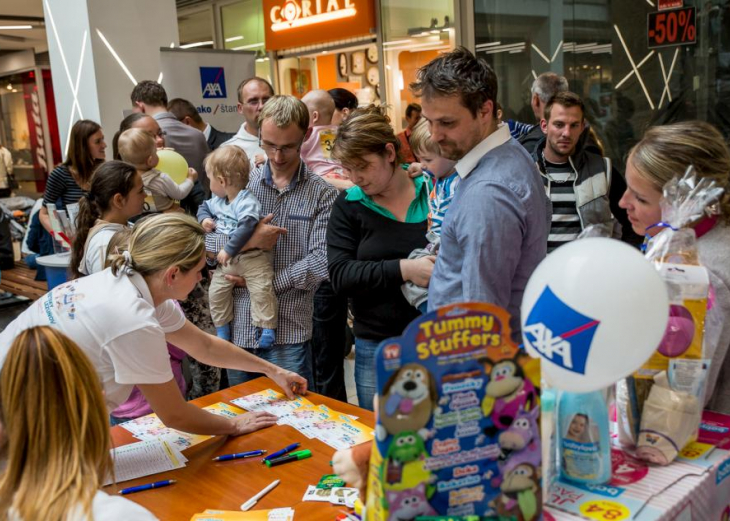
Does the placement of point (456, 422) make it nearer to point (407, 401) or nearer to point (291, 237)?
point (407, 401)

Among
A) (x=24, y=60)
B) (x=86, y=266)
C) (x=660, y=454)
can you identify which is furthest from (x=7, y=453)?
(x=24, y=60)

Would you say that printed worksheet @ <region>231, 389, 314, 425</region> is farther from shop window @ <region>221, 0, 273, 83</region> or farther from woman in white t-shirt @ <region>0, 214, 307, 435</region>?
shop window @ <region>221, 0, 273, 83</region>

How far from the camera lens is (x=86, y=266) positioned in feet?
9.82

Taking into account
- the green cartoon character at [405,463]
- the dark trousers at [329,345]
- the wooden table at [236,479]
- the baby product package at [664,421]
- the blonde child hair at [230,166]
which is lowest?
the dark trousers at [329,345]

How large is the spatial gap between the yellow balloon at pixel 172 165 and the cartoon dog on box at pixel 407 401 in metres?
3.54

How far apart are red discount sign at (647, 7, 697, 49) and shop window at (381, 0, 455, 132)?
2.14 m

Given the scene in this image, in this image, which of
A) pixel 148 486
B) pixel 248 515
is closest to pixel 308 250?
pixel 148 486

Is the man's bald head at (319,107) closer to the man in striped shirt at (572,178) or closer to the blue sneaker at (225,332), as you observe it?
the man in striped shirt at (572,178)

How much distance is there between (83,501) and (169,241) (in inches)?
38.9

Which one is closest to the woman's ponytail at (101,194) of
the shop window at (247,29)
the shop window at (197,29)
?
the shop window at (247,29)

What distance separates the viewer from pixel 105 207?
311 cm

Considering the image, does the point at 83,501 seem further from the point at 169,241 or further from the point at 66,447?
the point at 169,241

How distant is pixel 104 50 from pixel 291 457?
5.94m

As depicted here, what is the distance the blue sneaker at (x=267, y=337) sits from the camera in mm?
2842
